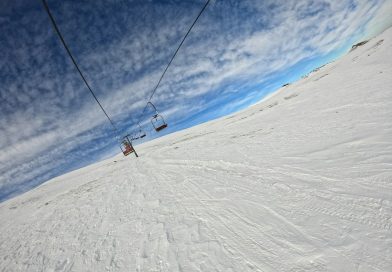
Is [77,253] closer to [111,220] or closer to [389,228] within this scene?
[111,220]

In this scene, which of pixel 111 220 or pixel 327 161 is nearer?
pixel 327 161

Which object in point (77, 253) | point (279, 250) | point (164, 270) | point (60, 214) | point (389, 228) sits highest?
point (60, 214)

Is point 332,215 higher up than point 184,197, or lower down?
lower down

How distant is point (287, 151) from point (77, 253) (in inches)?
322

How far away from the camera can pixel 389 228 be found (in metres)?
3.77

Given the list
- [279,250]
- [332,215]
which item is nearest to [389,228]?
[332,215]

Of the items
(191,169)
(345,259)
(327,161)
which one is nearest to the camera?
(345,259)

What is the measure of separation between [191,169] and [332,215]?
23.0ft

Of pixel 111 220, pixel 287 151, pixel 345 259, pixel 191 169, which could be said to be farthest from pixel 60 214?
pixel 345 259

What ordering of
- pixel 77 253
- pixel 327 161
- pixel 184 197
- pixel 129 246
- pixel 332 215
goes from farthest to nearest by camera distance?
pixel 184 197 → pixel 327 161 → pixel 77 253 → pixel 129 246 → pixel 332 215

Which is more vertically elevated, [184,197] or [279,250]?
[184,197]

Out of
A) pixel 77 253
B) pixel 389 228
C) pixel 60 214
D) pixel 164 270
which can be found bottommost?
pixel 389 228

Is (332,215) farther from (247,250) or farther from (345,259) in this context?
(247,250)

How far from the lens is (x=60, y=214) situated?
11.0m
